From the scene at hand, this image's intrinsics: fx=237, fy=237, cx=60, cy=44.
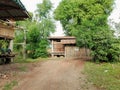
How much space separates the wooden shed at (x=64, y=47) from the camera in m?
39.0

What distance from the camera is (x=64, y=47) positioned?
132ft

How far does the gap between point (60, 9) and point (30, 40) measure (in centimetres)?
943

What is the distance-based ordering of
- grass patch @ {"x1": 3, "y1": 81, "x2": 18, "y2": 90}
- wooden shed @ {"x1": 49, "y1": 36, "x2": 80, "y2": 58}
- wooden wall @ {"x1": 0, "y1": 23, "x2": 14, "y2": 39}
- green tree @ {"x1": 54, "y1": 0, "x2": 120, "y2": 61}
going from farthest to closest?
wooden shed @ {"x1": 49, "y1": 36, "x2": 80, "y2": 58}, green tree @ {"x1": 54, "y1": 0, "x2": 120, "y2": 61}, wooden wall @ {"x1": 0, "y1": 23, "x2": 14, "y2": 39}, grass patch @ {"x1": 3, "y1": 81, "x2": 18, "y2": 90}

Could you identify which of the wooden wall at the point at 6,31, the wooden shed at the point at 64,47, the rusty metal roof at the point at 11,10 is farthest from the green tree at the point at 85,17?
the rusty metal roof at the point at 11,10

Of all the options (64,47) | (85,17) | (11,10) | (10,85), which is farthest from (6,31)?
(85,17)

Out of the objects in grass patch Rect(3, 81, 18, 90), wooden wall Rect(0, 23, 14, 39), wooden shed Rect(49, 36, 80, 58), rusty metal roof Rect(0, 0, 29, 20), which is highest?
rusty metal roof Rect(0, 0, 29, 20)

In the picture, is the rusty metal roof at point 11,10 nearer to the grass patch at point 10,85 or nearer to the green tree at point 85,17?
the grass patch at point 10,85

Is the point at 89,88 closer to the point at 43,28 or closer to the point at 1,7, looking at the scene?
the point at 1,7

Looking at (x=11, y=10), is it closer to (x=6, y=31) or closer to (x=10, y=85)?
(x=6, y=31)

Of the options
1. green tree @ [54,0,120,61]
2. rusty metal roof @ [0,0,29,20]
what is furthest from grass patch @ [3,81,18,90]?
green tree @ [54,0,120,61]

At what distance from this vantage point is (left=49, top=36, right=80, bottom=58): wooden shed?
38972mm

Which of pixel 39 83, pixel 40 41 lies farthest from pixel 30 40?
pixel 39 83

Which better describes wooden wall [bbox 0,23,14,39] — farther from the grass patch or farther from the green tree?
the green tree

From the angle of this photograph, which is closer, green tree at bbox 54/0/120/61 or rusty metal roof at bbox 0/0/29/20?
rusty metal roof at bbox 0/0/29/20
